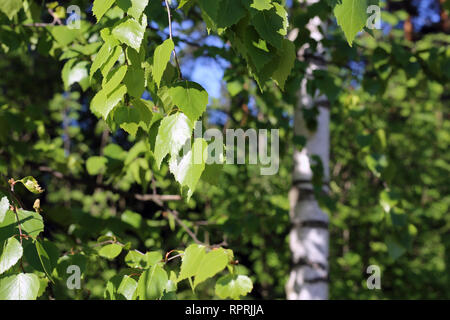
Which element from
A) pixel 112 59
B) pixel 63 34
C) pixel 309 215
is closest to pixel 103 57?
pixel 112 59

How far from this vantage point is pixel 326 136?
6.99ft

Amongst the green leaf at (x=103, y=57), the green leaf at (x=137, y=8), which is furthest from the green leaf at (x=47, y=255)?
the green leaf at (x=137, y=8)

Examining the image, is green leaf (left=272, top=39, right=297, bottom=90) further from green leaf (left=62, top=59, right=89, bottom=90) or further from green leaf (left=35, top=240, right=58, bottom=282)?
green leaf (left=62, top=59, right=89, bottom=90)

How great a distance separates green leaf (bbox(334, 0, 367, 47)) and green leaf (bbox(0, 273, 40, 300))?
77 centimetres

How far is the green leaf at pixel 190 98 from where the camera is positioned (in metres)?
0.77

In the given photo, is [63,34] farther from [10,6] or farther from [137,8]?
[137,8]

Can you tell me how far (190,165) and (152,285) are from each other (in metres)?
0.33

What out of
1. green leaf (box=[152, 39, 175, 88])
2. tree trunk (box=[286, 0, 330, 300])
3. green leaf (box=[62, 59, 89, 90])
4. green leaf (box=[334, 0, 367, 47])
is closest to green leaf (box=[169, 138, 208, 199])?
green leaf (box=[152, 39, 175, 88])

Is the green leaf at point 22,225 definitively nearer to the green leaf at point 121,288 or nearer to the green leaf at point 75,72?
the green leaf at point 121,288

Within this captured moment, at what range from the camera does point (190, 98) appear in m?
0.78

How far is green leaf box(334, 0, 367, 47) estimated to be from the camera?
783mm
